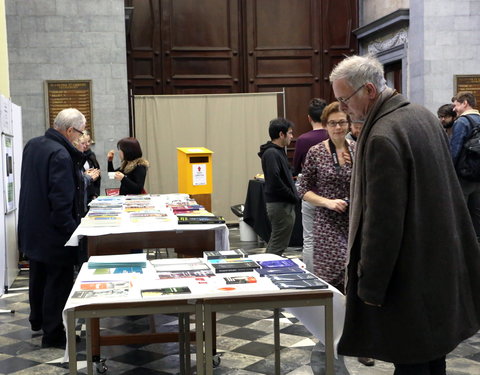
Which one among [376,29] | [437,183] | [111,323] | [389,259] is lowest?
[111,323]

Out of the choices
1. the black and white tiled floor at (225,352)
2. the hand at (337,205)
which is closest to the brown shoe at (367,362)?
the black and white tiled floor at (225,352)

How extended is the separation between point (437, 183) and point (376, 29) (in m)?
10.4

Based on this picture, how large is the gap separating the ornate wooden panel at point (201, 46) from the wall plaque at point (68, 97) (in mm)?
2444

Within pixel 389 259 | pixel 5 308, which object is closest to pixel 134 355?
pixel 5 308

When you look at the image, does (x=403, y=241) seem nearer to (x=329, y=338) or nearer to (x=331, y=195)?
(x=329, y=338)

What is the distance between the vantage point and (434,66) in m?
10.8

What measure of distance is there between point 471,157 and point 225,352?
Result: 10.9ft

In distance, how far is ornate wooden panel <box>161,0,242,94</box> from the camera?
12648 mm

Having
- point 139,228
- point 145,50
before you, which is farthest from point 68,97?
point 139,228

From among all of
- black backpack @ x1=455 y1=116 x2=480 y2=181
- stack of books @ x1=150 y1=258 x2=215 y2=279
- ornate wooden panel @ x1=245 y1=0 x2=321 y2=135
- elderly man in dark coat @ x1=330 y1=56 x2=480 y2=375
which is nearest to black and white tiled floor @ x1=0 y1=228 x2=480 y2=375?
stack of books @ x1=150 y1=258 x2=215 y2=279

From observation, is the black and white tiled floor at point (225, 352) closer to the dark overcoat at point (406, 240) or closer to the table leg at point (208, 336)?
the table leg at point (208, 336)

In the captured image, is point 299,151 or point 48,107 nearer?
A: point 299,151

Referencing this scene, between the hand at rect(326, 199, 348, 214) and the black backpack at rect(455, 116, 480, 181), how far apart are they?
3.06 meters

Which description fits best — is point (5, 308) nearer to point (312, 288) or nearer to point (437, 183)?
point (312, 288)
